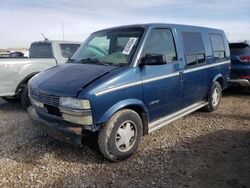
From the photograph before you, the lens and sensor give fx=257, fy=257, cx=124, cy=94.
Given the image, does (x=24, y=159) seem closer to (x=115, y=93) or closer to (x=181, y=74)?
(x=115, y=93)

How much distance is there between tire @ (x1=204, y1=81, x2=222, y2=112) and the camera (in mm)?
6044

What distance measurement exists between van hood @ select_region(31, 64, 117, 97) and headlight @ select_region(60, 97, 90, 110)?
67 mm

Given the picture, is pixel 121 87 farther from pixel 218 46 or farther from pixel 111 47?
pixel 218 46

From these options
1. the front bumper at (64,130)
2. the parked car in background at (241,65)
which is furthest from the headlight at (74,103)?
the parked car in background at (241,65)

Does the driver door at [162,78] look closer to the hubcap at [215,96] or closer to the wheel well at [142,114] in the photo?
the wheel well at [142,114]

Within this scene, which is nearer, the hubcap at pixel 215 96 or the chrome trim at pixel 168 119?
the chrome trim at pixel 168 119

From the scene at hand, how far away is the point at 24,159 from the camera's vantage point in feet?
12.9

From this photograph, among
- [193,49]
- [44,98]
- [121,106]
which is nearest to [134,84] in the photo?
[121,106]

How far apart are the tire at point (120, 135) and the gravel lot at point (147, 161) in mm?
166

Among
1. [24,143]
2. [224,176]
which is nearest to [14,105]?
[24,143]

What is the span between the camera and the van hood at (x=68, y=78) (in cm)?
349

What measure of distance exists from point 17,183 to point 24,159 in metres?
0.65

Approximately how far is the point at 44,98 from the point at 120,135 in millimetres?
1247

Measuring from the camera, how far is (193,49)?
17.2 ft
